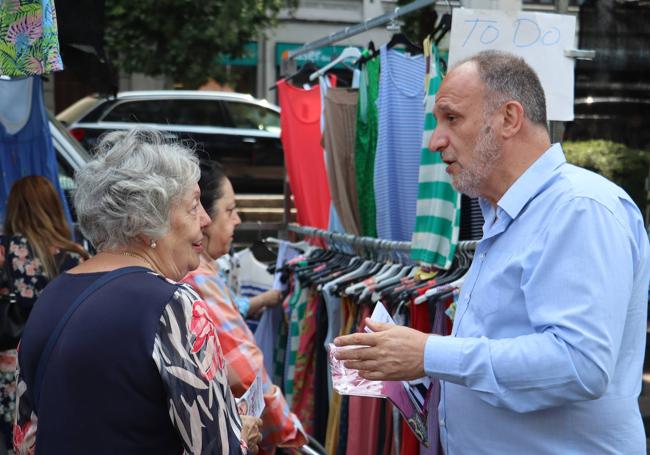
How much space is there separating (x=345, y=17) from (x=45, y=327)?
19555 millimetres

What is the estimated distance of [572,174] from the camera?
2.12 m

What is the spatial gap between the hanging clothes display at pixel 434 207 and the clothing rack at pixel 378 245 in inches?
2.3

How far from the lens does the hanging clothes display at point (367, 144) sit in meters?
4.36

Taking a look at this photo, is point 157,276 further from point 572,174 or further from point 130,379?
point 572,174

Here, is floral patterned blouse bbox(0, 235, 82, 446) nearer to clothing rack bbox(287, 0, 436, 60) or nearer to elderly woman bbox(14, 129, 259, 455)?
clothing rack bbox(287, 0, 436, 60)

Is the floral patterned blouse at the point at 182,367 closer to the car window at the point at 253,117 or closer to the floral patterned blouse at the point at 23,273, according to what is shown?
the floral patterned blouse at the point at 23,273

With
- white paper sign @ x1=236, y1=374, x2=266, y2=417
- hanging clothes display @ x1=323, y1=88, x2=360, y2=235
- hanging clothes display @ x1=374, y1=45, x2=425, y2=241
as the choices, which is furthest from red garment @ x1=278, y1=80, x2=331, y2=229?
white paper sign @ x1=236, y1=374, x2=266, y2=417

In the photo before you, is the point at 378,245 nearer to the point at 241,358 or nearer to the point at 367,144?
the point at 367,144

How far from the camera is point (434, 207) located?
3533 millimetres

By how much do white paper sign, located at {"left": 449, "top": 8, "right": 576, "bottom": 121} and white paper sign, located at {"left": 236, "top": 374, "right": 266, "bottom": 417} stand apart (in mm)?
1373

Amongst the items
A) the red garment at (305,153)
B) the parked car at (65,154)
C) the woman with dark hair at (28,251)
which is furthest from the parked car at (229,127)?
the woman with dark hair at (28,251)

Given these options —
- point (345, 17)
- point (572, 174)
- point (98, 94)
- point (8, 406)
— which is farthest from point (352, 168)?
point (345, 17)

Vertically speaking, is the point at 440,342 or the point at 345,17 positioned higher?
the point at 345,17

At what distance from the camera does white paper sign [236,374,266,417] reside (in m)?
2.61
